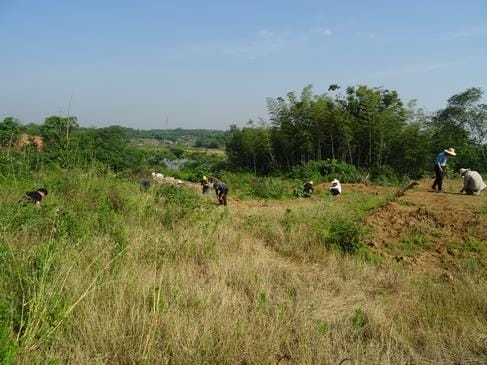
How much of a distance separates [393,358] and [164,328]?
1.55 m

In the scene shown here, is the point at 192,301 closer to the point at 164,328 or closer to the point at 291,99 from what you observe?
the point at 164,328

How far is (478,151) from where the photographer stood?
20.7 metres

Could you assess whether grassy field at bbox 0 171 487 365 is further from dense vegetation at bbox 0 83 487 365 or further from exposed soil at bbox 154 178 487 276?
exposed soil at bbox 154 178 487 276

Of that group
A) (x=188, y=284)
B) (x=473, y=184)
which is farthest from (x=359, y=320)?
(x=473, y=184)

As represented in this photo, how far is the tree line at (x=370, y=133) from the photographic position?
59.6 feet

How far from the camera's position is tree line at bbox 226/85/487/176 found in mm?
18172

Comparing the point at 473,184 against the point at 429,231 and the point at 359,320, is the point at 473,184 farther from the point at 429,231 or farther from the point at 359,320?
the point at 359,320

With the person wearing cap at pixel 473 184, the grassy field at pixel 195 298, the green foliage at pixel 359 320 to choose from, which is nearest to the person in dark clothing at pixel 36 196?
the grassy field at pixel 195 298

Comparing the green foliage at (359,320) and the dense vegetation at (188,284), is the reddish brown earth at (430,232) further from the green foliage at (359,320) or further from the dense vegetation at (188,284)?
the green foliage at (359,320)

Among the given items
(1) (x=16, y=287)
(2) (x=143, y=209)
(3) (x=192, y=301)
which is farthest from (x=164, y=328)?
(2) (x=143, y=209)

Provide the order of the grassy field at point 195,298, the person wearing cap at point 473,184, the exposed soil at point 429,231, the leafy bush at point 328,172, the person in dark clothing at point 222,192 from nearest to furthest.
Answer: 1. the grassy field at point 195,298
2. the exposed soil at point 429,231
3. the person wearing cap at point 473,184
4. the person in dark clothing at point 222,192
5. the leafy bush at point 328,172

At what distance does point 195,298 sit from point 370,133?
16906mm

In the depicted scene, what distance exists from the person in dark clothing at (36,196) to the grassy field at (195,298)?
105 mm

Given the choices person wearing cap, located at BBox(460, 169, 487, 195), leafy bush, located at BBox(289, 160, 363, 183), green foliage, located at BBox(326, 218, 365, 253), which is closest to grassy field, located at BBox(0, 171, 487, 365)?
green foliage, located at BBox(326, 218, 365, 253)
